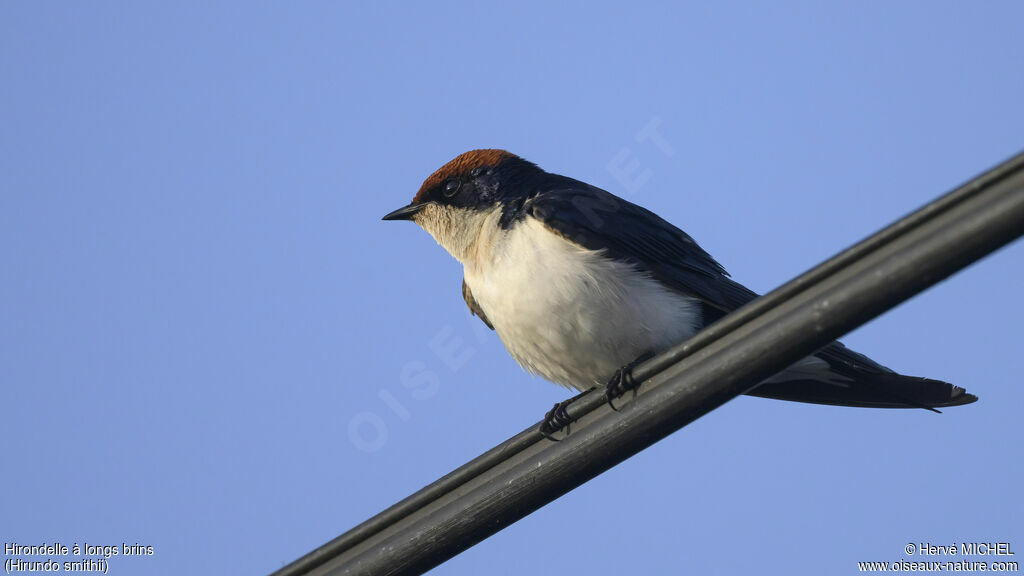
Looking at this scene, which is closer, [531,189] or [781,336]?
[781,336]

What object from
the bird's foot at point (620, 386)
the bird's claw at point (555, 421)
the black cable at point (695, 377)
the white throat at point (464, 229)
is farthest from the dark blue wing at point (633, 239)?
the black cable at point (695, 377)

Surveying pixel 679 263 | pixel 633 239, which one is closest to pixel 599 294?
pixel 633 239

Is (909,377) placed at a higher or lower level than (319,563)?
higher

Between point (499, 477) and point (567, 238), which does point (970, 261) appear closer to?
point (499, 477)

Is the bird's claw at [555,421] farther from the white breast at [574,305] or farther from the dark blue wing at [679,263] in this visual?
the dark blue wing at [679,263]

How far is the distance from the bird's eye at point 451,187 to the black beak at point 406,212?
0.58 ft

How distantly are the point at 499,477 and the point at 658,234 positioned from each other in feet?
8.22

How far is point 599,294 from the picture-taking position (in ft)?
16.0

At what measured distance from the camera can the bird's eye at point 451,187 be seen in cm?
594

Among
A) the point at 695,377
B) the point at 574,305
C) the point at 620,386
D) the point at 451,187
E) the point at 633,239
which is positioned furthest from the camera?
the point at 451,187

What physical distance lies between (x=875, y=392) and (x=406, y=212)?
281cm

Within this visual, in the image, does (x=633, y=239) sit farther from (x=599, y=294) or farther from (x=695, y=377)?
(x=695, y=377)

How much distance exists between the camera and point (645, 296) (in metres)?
4.98

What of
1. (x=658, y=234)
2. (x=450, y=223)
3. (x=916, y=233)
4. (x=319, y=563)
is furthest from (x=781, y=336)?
(x=450, y=223)
